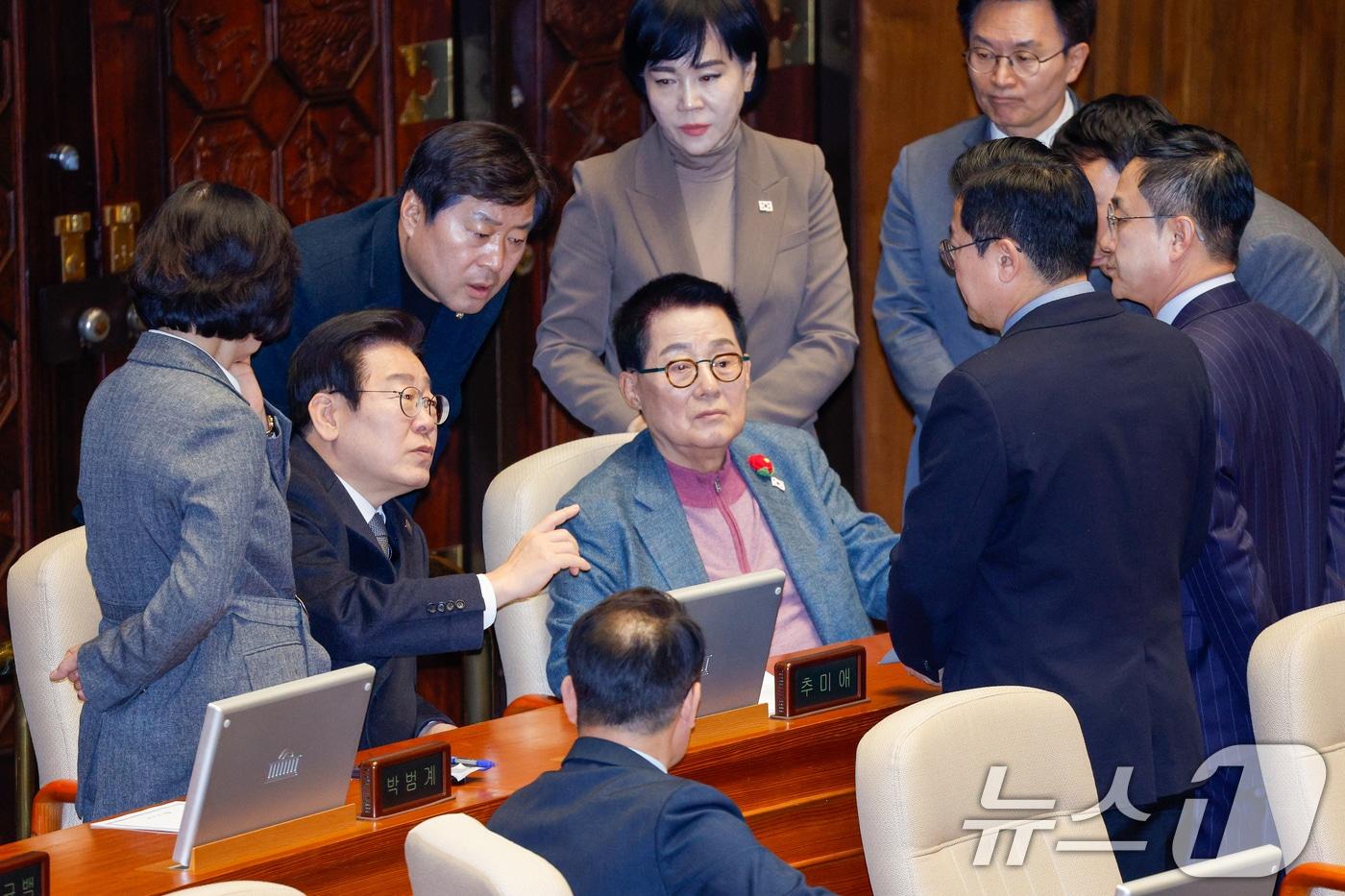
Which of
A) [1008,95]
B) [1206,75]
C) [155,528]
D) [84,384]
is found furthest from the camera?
[1206,75]

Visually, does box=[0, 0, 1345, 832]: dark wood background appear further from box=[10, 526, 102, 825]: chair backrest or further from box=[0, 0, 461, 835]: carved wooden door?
box=[10, 526, 102, 825]: chair backrest

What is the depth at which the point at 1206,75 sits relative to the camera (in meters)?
5.41

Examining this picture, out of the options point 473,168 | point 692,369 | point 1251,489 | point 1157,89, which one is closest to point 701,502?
point 692,369

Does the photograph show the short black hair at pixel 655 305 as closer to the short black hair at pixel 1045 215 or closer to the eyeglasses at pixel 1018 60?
the short black hair at pixel 1045 215

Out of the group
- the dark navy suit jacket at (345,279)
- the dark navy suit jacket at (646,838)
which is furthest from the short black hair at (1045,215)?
the dark navy suit jacket at (345,279)

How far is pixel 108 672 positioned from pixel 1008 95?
2.19 metres

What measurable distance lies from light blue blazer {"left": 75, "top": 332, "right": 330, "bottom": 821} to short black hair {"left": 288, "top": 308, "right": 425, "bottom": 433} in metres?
0.33

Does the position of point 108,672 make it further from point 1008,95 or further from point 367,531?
point 1008,95

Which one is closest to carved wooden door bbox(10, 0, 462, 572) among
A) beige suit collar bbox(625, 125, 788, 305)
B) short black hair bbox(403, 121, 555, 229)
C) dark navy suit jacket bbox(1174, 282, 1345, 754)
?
beige suit collar bbox(625, 125, 788, 305)

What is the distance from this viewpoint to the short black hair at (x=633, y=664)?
1975 mm

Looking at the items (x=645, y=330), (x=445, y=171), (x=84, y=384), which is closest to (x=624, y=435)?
(x=645, y=330)

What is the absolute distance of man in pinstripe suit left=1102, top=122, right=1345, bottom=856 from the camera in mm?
2674

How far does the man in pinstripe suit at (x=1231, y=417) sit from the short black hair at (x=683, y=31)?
0.95 meters

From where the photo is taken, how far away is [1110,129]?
327cm
